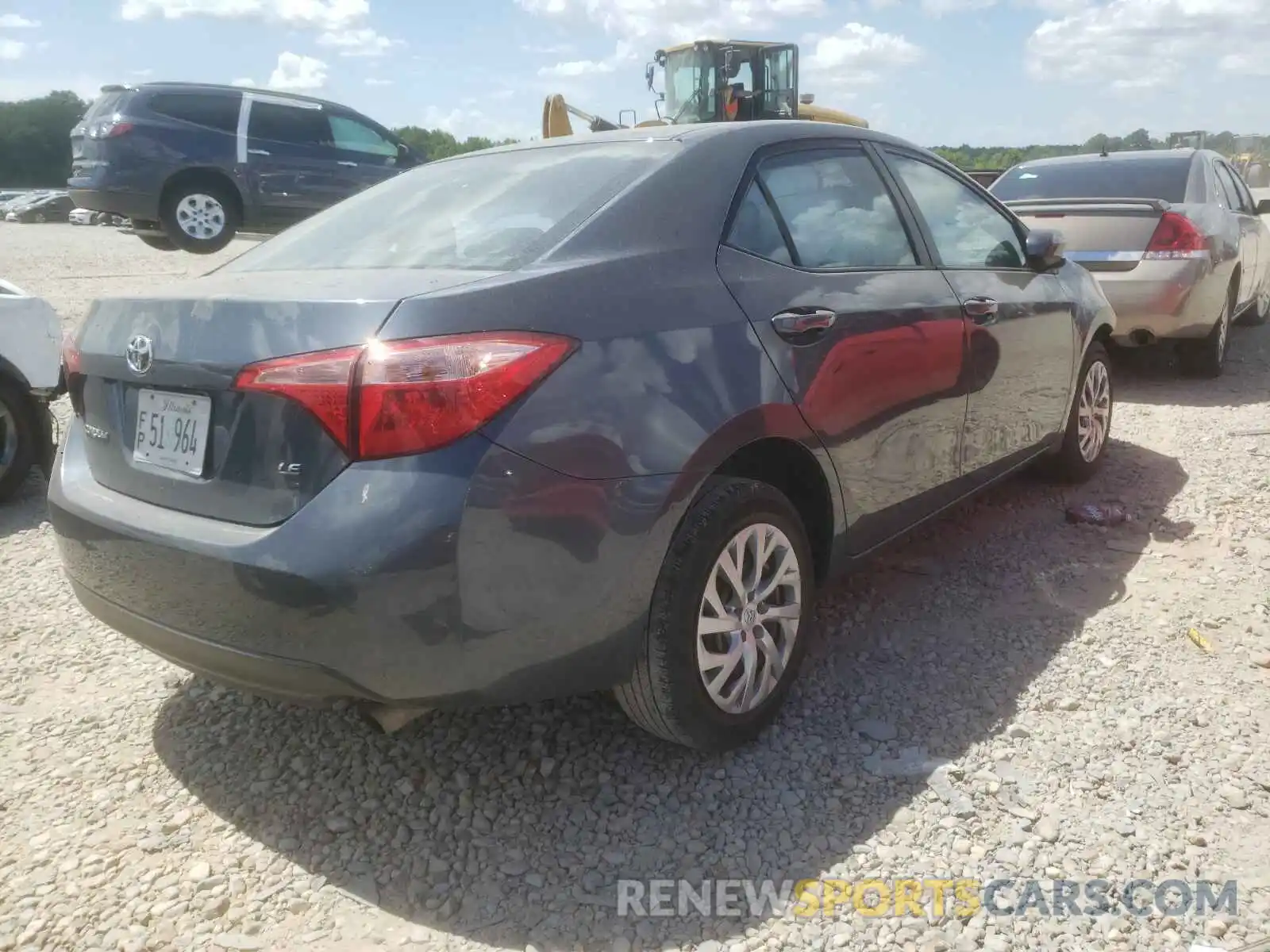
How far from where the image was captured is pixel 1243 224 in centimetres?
775

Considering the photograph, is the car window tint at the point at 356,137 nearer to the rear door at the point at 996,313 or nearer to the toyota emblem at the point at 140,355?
the rear door at the point at 996,313

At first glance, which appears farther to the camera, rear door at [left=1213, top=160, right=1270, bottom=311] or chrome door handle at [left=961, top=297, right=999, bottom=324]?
rear door at [left=1213, top=160, right=1270, bottom=311]

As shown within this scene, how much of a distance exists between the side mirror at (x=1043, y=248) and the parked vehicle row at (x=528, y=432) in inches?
40.5

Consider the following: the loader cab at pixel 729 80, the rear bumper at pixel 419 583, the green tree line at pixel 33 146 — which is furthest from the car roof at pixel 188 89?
the green tree line at pixel 33 146

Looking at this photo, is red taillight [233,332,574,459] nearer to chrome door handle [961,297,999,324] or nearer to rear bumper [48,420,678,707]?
rear bumper [48,420,678,707]

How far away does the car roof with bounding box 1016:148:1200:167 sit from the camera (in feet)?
25.0

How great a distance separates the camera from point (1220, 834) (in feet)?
7.91

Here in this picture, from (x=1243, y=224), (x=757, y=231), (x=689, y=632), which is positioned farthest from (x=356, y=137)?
(x=689, y=632)

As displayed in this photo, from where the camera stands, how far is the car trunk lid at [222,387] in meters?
2.13

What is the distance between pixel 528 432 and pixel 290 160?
1173 cm

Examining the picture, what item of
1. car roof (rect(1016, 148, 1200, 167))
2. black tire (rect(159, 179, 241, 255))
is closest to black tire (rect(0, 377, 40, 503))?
car roof (rect(1016, 148, 1200, 167))

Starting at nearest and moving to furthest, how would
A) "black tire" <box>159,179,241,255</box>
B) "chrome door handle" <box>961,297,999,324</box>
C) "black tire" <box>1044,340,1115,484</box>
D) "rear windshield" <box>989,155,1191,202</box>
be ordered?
1. "chrome door handle" <box>961,297,999,324</box>
2. "black tire" <box>1044,340,1115,484</box>
3. "rear windshield" <box>989,155,1191,202</box>
4. "black tire" <box>159,179,241,255</box>

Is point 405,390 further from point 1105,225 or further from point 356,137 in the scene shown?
point 356,137

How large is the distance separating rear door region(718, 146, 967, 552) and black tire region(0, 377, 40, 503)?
3771 mm
